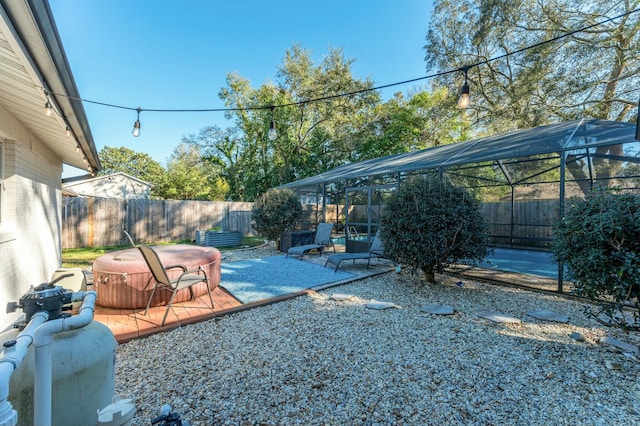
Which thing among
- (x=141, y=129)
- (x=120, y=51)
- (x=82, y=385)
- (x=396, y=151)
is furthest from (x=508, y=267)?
(x=120, y=51)

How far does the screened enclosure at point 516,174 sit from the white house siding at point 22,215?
597 cm

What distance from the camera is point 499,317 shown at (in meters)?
3.67

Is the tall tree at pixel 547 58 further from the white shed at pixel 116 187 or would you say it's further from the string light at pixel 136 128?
the white shed at pixel 116 187

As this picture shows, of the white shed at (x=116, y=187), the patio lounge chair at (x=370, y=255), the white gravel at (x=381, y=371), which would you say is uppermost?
the white shed at (x=116, y=187)

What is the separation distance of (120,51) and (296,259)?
25.7ft

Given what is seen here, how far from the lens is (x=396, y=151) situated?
1628 centimetres

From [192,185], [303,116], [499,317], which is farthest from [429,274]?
[192,185]

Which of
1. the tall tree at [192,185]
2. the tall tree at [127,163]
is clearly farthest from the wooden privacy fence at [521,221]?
the tall tree at [127,163]

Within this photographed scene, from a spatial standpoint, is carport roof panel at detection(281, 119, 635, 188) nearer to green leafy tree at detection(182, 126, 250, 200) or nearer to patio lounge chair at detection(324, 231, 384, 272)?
patio lounge chair at detection(324, 231, 384, 272)

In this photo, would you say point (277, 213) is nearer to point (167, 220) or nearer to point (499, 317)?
point (167, 220)

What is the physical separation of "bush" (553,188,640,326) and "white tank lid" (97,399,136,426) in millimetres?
3952

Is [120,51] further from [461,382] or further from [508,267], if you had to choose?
[508,267]

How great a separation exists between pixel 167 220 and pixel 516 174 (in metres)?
13.0

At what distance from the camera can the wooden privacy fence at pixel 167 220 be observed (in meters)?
9.59
